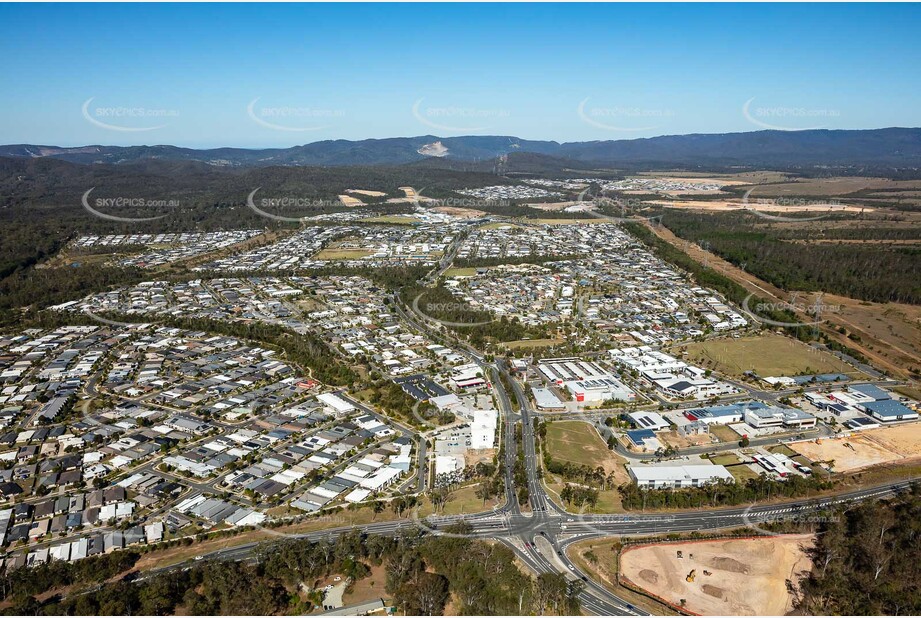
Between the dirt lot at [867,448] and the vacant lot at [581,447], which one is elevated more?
the vacant lot at [581,447]

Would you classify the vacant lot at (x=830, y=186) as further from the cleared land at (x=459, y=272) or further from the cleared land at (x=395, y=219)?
the cleared land at (x=459, y=272)

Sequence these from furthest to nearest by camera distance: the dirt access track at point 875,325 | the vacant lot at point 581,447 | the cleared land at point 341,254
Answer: the cleared land at point 341,254, the dirt access track at point 875,325, the vacant lot at point 581,447

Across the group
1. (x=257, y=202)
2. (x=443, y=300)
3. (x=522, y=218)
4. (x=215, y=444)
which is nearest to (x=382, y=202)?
(x=257, y=202)

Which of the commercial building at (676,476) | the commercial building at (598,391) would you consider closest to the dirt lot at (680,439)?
the commercial building at (676,476)

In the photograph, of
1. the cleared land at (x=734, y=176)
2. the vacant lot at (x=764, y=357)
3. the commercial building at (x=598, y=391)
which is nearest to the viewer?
the commercial building at (x=598, y=391)

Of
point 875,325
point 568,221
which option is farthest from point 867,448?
point 568,221

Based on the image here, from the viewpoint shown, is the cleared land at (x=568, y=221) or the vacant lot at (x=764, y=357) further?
the cleared land at (x=568, y=221)

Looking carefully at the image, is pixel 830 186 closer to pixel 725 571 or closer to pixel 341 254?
pixel 341 254

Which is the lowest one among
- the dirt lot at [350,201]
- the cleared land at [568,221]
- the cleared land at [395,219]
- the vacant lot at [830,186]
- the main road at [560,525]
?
the main road at [560,525]
